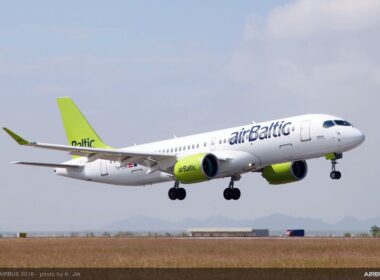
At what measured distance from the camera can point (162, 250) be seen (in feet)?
→ 124

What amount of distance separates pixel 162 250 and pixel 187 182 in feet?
62.7

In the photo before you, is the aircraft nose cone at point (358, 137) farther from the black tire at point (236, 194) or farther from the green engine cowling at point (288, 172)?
the black tire at point (236, 194)

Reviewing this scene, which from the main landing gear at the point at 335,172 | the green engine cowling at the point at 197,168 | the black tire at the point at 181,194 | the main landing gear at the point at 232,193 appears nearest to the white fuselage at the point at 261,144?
the green engine cowling at the point at 197,168

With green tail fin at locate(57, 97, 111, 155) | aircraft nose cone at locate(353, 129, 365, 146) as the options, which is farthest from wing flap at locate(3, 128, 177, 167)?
aircraft nose cone at locate(353, 129, 365, 146)

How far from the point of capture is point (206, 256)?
1344 inches

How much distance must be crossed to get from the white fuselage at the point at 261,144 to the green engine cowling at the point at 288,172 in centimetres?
406

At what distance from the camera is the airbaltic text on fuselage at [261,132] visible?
52.6 m

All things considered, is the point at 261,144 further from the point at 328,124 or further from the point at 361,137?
the point at 361,137

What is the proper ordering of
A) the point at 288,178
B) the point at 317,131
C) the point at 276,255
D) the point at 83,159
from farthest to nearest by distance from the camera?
the point at 83,159 → the point at 288,178 → the point at 317,131 → the point at 276,255

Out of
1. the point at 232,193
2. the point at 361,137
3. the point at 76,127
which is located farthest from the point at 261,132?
the point at 76,127

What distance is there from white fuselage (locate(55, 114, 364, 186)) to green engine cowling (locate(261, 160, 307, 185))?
4.06 meters

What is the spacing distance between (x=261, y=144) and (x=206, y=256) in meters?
20.3
